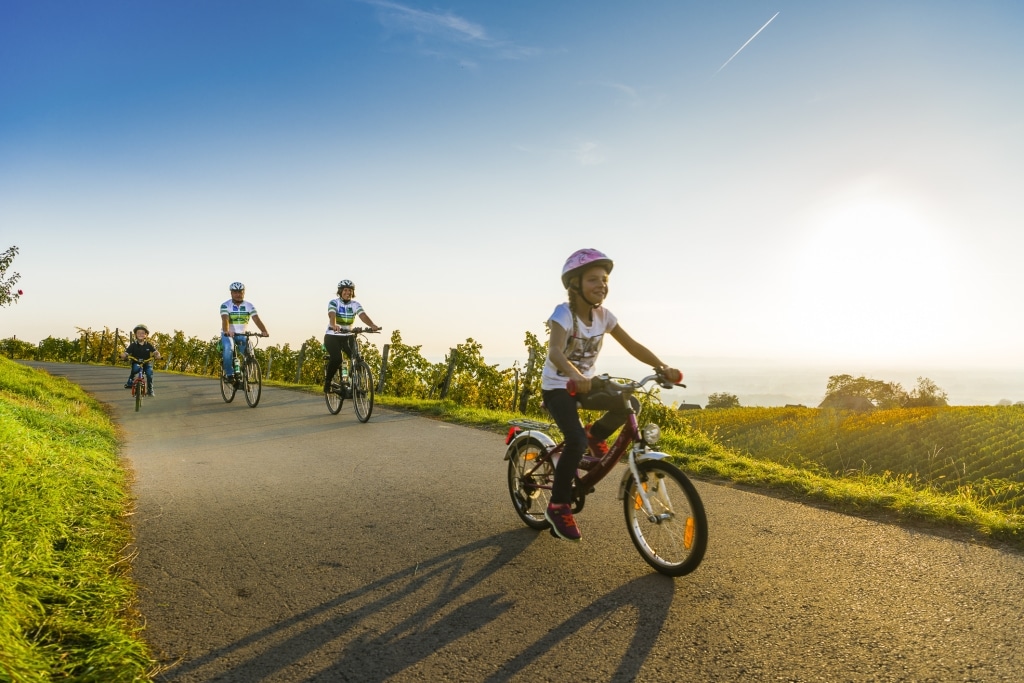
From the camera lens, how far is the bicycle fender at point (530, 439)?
5.03m

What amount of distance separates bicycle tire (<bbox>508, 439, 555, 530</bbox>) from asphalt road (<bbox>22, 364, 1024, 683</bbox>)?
13 centimetres

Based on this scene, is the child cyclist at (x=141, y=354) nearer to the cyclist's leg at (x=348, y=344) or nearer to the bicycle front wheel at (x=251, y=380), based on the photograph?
the bicycle front wheel at (x=251, y=380)

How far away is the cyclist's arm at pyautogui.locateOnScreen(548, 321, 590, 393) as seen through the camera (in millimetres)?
3960

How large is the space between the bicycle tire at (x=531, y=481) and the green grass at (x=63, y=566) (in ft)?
8.96

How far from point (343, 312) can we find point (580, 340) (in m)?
8.13

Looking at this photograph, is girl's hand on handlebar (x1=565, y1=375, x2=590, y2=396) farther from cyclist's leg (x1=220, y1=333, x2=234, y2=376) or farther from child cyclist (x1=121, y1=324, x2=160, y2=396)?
child cyclist (x1=121, y1=324, x2=160, y2=396)

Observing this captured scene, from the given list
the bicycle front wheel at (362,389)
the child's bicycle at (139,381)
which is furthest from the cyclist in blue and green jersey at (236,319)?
the bicycle front wheel at (362,389)

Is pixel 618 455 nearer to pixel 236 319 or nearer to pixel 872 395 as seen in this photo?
pixel 236 319

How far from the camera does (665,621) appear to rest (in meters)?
3.43

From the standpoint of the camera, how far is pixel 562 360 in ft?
14.0

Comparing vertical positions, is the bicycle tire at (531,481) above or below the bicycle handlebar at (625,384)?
below

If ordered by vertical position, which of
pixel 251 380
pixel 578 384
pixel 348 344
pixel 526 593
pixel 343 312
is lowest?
pixel 526 593

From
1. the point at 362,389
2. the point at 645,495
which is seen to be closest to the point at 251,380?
the point at 362,389

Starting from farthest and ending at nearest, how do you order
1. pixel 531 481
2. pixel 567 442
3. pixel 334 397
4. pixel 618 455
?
1. pixel 334 397
2. pixel 531 481
3. pixel 567 442
4. pixel 618 455
